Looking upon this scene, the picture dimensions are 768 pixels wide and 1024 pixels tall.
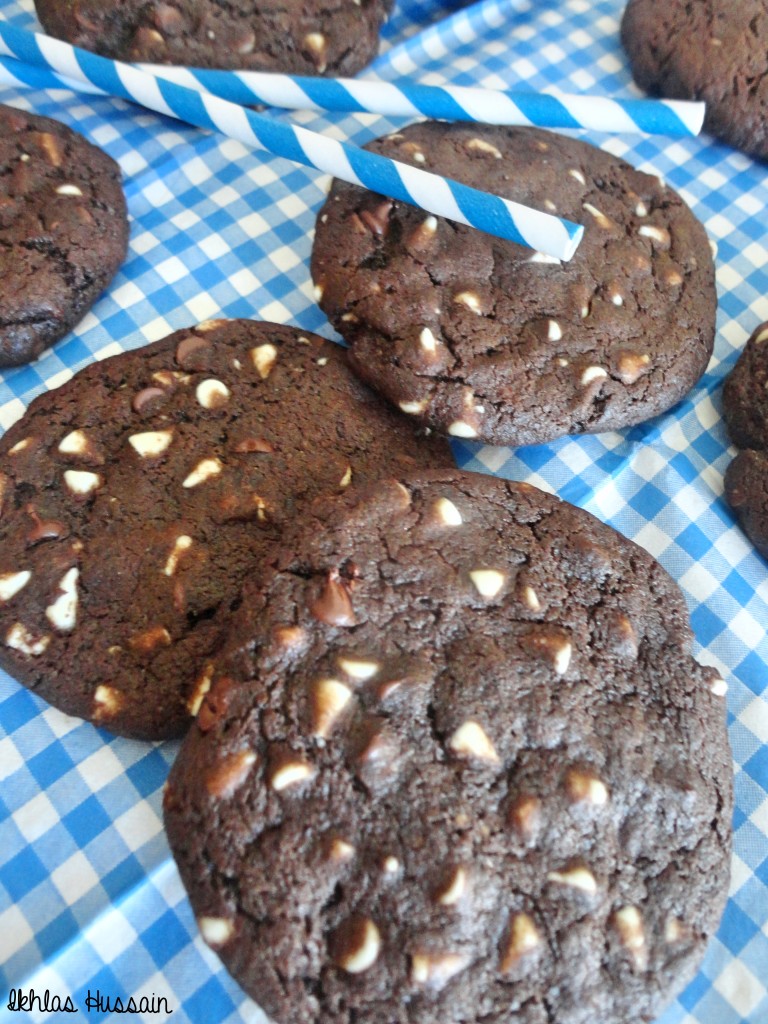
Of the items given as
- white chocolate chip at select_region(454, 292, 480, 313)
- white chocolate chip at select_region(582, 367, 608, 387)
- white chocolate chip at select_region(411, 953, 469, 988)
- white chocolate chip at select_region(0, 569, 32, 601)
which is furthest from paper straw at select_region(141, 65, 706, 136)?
white chocolate chip at select_region(411, 953, 469, 988)

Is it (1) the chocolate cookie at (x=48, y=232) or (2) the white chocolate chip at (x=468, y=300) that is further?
(1) the chocolate cookie at (x=48, y=232)

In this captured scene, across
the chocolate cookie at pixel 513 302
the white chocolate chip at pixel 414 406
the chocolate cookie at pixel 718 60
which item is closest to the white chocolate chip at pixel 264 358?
the chocolate cookie at pixel 513 302

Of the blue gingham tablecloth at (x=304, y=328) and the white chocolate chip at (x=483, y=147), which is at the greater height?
the white chocolate chip at (x=483, y=147)

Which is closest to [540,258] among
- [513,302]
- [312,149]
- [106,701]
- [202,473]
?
[513,302]

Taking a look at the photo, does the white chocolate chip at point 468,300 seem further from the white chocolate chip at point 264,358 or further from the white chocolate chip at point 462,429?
the white chocolate chip at point 264,358

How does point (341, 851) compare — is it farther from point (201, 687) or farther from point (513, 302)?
point (513, 302)

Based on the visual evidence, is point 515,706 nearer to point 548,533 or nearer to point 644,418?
point 548,533
